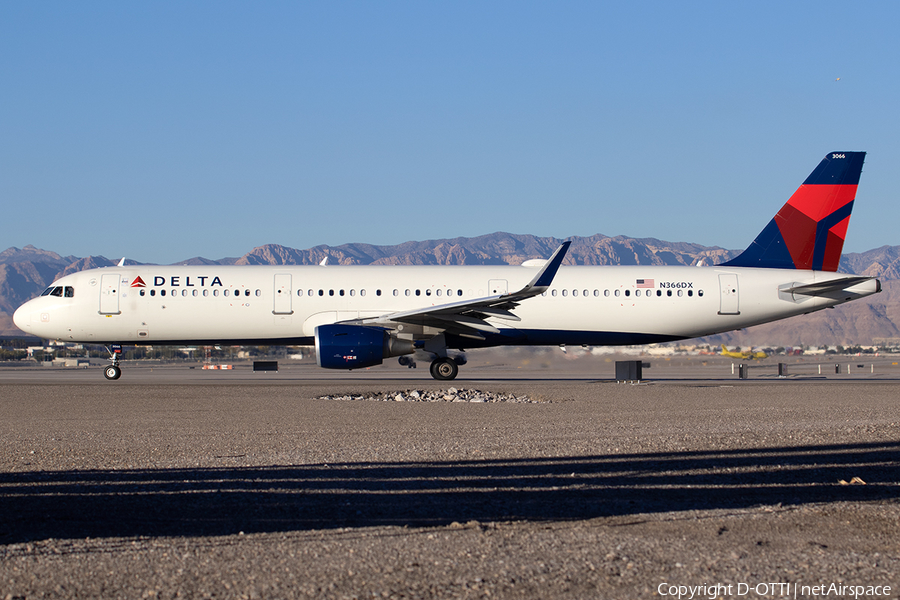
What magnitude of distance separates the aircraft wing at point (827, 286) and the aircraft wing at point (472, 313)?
848 cm

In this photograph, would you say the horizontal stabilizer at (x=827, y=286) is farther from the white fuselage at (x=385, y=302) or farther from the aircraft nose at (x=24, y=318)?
the aircraft nose at (x=24, y=318)

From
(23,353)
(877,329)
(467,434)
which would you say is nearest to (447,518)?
(467,434)

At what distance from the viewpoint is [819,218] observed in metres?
27.8

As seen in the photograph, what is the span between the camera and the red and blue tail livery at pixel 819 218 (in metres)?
27.8

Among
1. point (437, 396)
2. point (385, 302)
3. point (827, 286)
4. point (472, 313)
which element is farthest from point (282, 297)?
point (827, 286)

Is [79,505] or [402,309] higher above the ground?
[402,309]

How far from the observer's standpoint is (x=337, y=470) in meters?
8.69

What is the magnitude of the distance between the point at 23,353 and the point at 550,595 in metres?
100.0

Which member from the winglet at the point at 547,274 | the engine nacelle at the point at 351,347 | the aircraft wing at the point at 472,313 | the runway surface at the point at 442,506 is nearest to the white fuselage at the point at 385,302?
the aircraft wing at the point at 472,313

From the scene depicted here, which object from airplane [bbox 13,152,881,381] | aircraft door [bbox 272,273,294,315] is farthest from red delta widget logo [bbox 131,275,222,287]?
aircraft door [bbox 272,273,294,315]

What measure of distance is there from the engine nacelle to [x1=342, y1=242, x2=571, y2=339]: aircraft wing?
1.07m

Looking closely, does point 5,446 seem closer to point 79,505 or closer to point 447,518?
point 79,505

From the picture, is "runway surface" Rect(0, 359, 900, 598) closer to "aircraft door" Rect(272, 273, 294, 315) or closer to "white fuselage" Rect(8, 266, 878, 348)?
"aircraft door" Rect(272, 273, 294, 315)

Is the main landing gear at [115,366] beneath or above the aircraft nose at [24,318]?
beneath
